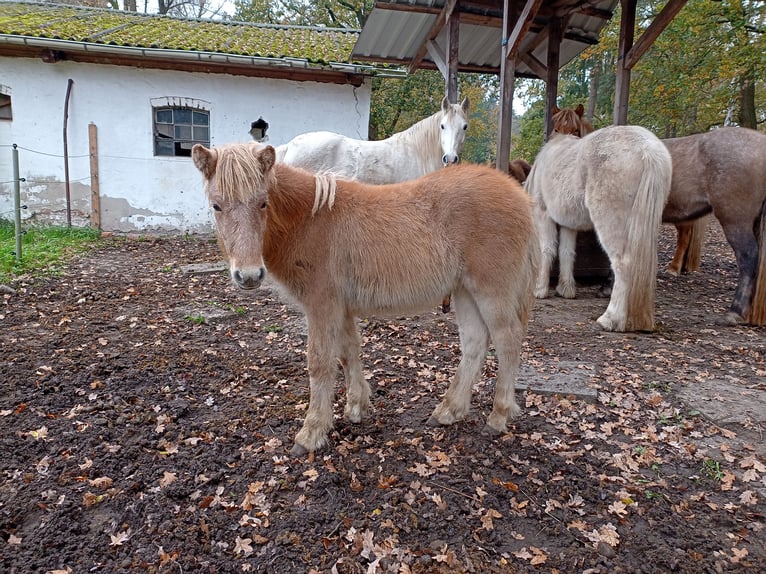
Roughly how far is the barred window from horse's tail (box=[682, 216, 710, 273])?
33.5 feet

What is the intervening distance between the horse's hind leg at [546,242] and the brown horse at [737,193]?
149cm

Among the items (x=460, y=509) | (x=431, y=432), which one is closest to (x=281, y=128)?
(x=431, y=432)

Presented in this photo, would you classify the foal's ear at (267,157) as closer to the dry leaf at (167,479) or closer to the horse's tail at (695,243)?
the dry leaf at (167,479)

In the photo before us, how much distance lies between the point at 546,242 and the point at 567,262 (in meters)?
0.41

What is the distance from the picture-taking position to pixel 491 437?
10.1 feet

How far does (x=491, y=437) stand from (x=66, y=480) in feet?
8.51

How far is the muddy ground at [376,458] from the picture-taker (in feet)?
7.07

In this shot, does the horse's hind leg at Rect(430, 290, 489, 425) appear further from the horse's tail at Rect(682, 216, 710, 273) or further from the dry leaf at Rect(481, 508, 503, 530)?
the horse's tail at Rect(682, 216, 710, 273)

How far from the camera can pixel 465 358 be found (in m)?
3.19

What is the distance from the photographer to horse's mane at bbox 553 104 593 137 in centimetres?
672

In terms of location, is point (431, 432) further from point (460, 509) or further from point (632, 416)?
point (632, 416)

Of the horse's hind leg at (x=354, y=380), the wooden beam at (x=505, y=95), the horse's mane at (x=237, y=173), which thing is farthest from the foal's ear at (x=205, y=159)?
the wooden beam at (x=505, y=95)

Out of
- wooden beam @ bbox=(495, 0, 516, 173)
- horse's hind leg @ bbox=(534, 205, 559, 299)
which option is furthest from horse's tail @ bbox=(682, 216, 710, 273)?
wooden beam @ bbox=(495, 0, 516, 173)

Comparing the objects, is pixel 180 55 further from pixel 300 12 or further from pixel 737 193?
pixel 300 12
